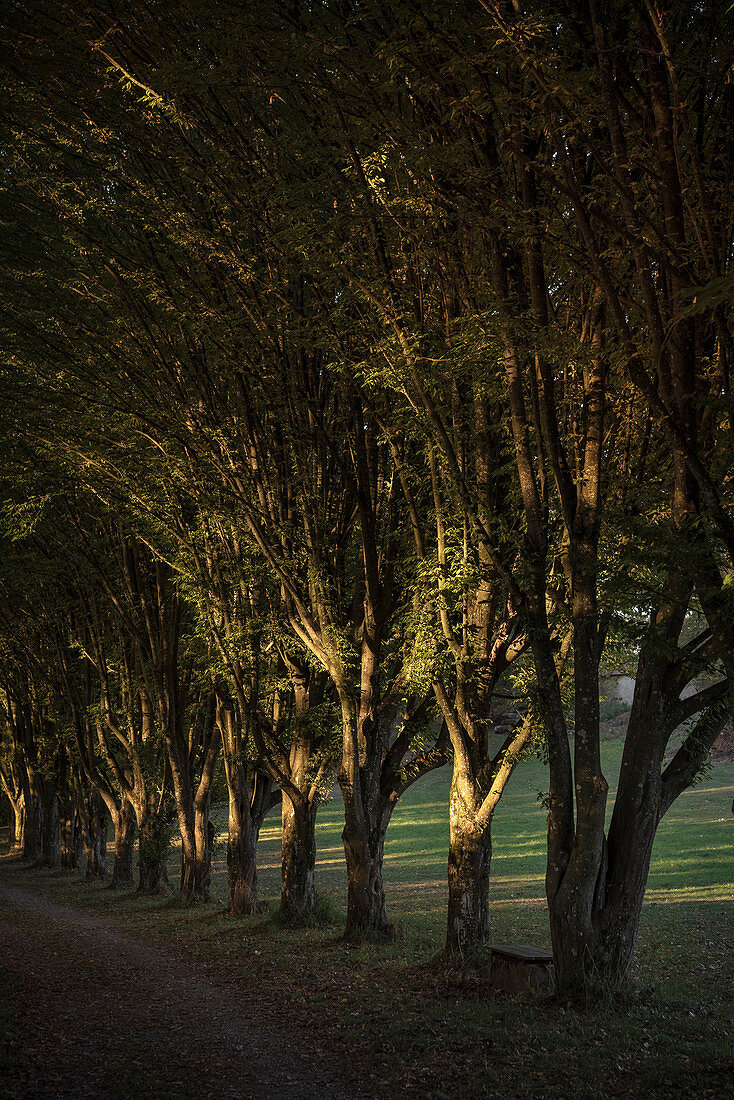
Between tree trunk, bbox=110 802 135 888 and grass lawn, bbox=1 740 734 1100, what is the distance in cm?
151

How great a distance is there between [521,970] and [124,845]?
20351mm

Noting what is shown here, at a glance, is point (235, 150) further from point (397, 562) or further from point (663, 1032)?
point (663, 1032)

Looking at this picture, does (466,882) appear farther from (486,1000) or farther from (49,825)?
(49,825)

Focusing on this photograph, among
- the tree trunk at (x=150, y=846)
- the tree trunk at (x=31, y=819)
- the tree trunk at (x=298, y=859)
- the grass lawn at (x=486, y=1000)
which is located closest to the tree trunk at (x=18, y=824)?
the tree trunk at (x=31, y=819)

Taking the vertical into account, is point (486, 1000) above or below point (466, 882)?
below

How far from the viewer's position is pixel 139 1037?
865 cm

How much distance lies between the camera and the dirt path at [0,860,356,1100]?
6.99 meters

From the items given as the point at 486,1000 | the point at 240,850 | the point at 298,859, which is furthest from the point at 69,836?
the point at 486,1000

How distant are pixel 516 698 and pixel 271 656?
6.80 meters

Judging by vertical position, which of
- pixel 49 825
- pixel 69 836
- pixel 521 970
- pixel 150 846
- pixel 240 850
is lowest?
pixel 69 836

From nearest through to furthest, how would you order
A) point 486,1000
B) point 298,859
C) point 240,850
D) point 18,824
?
point 486,1000, point 298,859, point 240,850, point 18,824

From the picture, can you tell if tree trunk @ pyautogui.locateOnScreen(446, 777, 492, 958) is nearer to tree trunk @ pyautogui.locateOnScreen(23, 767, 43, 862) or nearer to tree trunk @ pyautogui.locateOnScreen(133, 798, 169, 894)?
tree trunk @ pyautogui.locateOnScreen(133, 798, 169, 894)

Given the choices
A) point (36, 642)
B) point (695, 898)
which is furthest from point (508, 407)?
point (36, 642)

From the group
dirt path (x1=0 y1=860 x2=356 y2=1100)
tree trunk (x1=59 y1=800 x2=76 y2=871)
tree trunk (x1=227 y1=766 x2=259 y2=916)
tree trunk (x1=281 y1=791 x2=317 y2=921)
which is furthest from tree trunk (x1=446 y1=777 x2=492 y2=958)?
tree trunk (x1=59 y1=800 x2=76 y2=871)
